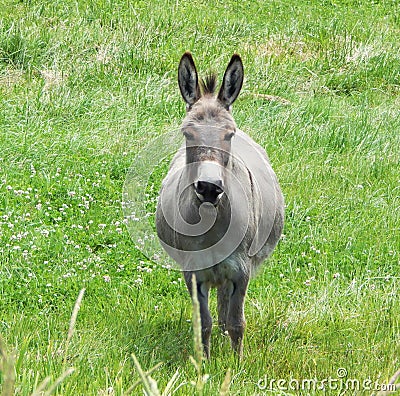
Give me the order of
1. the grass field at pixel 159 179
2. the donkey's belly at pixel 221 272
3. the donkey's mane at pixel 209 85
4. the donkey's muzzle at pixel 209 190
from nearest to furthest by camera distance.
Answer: the donkey's muzzle at pixel 209 190 < the grass field at pixel 159 179 < the donkey's belly at pixel 221 272 < the donkey's mane at pixel 209 85

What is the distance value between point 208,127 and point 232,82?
611 millimetres

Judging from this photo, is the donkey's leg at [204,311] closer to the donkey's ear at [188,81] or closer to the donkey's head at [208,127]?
the donkey's head at [208,127]

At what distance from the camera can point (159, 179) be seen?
7855 millimetres

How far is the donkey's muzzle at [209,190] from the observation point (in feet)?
13.3

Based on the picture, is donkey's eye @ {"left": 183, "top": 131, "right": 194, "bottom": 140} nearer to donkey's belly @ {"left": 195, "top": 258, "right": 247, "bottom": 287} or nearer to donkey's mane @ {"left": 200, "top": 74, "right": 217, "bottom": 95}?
donkey's mane @ {"left": 200, "top": 74, "right": 217, "bottom": 95}

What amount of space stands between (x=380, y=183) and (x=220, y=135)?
3927 mm

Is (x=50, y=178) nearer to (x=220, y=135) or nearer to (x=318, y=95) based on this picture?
(x=220, y=135)

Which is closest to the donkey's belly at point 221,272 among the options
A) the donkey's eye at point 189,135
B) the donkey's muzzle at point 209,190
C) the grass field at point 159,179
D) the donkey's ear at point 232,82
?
the grass field at point 159,179

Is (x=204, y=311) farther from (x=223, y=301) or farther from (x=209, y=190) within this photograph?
(x=209, y=190)

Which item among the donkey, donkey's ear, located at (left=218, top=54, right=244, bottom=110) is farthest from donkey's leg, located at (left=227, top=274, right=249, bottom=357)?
donkey's ear, located at (left=218, top=54, right=244, bottom=110)

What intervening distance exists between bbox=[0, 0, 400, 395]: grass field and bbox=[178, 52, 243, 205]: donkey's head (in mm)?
1115

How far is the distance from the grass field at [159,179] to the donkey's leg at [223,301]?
11 centimetres

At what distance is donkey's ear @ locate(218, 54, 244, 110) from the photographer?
4.82 metres

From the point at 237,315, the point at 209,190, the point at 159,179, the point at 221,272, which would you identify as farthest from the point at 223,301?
the point at 159,179
